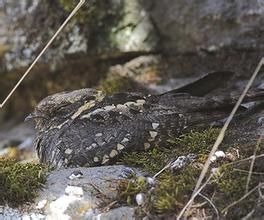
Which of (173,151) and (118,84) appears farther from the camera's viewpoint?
(118,84)

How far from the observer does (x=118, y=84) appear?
355cm

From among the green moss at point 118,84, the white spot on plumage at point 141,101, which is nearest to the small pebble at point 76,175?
the white spot on plumage at point 141,101

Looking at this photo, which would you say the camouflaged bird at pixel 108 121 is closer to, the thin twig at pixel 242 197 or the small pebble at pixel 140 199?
the small pebble at pixel 140 199

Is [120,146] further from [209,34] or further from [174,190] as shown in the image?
[209,34]

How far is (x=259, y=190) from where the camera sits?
1.96 m

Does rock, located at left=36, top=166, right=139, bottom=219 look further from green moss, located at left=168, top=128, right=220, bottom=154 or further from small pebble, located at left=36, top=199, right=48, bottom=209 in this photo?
green moss, located at left=168, top=128, right=220, bottom=154

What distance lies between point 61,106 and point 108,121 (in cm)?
31

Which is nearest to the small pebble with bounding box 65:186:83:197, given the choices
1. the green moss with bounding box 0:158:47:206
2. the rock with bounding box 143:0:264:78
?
the green moss with bounding box 0:158:47:206

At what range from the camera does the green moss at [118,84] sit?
352 cm

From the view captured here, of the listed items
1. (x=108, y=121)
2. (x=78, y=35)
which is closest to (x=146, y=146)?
(x=108, y=121)

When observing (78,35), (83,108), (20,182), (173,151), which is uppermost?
(78,35)

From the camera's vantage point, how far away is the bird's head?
267cm

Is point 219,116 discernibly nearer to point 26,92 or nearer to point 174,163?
point 174,163

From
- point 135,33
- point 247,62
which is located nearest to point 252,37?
point 247,62
